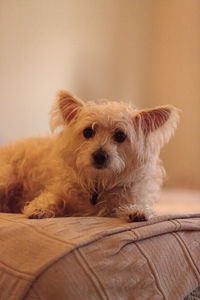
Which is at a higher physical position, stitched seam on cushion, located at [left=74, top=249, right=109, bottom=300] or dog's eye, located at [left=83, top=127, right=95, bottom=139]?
dog's eye, located at [left=83, top=127, right=95, bottom=139]

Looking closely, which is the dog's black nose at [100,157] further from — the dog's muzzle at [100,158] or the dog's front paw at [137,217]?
the dog's front paw at [137,217]

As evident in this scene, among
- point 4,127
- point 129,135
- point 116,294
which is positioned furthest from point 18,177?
point 116,294

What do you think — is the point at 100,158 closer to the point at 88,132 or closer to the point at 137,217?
the point at 88,132

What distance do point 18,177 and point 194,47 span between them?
1.91 metres

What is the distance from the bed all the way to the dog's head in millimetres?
324

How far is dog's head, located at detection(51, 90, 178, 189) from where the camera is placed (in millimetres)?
1726

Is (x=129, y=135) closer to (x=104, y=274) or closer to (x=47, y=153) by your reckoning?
(x=47, y=153)

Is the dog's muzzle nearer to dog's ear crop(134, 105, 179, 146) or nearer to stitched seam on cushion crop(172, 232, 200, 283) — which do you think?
dog's ear crop(134, 105, 179, 146)

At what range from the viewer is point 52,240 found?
3.88 ft

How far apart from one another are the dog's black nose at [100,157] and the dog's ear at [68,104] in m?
0.30

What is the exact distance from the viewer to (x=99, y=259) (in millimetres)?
1154

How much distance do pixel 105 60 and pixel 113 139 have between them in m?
1.61

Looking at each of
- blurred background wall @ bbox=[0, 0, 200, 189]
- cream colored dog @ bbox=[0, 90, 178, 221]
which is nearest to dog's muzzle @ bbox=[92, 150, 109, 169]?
cream colored dog @ bbox=[0, 90, 178, 221]

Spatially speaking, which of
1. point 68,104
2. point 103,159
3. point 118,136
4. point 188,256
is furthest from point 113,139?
point 188,256
